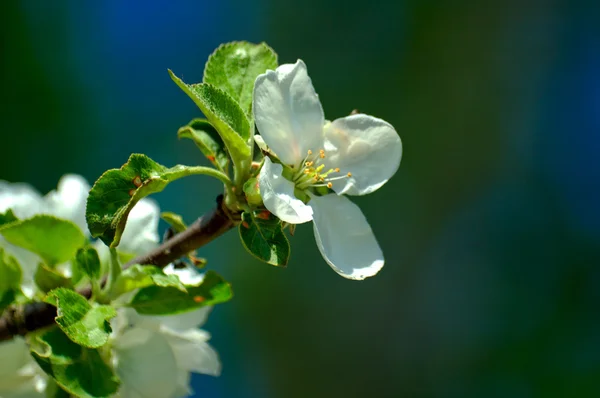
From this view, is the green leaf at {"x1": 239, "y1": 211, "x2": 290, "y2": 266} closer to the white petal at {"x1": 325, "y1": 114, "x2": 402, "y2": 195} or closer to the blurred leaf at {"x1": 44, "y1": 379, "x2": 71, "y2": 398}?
the white petal at {"x1": 325, "y1": 114, "x2": 402, "y2": 195}

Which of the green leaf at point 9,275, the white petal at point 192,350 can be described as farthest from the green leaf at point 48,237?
the white petal at point 192,350

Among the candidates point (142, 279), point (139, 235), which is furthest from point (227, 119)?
point (139, 235)

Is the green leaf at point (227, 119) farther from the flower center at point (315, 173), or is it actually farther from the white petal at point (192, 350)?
the white petal at point (192, 350)

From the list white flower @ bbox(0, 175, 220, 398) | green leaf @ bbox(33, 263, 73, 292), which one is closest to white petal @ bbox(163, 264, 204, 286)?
white flower @ bbox(0, 175, 220, 398)

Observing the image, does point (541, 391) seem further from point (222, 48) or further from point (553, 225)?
point (222, 48)

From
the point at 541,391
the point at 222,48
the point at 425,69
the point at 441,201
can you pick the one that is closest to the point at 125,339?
the point at 222,48

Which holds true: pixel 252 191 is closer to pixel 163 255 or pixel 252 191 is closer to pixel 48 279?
pixel 163 255
